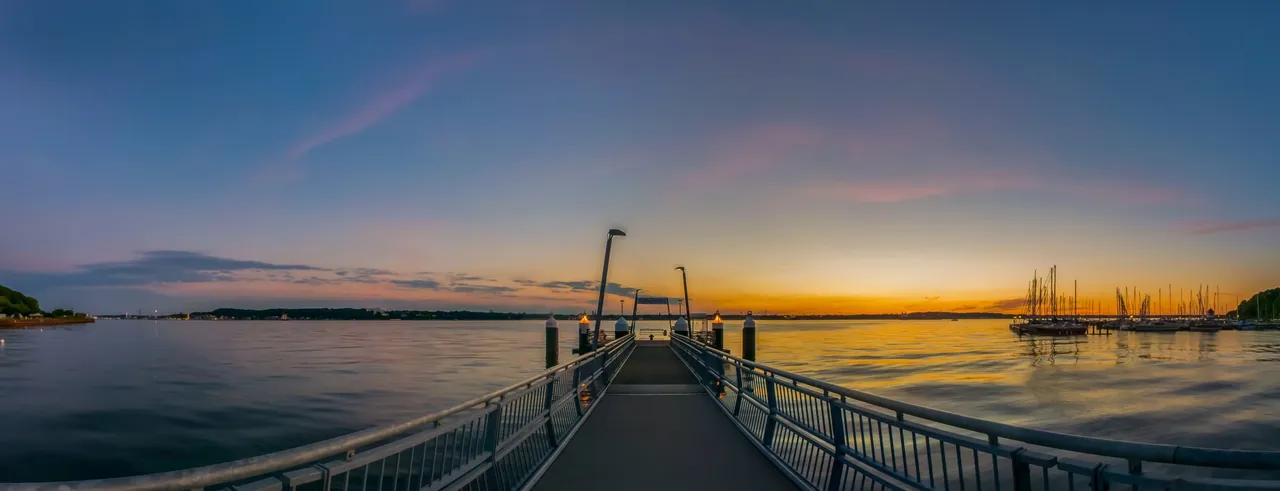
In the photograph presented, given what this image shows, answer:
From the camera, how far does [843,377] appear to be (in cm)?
4519

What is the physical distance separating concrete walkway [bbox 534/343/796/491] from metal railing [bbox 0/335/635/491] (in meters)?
0.36

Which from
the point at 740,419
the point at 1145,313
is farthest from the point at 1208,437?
the point at 1145,313

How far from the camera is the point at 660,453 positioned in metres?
9.20

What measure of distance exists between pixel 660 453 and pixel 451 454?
4.62 m

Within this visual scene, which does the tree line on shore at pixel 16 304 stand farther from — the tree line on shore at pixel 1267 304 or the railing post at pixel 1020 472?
the tree line on shore at pixel 1267 304

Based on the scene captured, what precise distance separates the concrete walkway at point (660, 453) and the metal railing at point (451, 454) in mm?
358

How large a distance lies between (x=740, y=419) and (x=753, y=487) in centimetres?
437

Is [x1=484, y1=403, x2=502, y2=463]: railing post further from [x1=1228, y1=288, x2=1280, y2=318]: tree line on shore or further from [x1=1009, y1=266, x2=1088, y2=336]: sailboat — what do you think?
[x1=1228, y1=288, x2=1280, y2=318]: tree line on shore

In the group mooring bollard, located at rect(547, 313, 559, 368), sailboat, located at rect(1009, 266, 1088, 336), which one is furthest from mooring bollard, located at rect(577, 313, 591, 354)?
sailboat, located at rect(1009, 266, 1088, 336)

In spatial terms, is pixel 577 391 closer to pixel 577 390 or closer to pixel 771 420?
pixel 577 390

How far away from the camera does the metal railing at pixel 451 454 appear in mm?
2627

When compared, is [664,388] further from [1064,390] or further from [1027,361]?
[1027,361]

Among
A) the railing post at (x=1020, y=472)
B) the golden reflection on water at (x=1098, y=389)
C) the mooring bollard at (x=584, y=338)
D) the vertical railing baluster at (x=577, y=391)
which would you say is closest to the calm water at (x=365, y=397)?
the golden reflection on water at (x=1098, y=389)

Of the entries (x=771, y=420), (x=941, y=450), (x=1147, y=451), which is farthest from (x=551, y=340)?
(x=1147, y=451)
